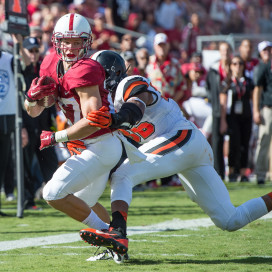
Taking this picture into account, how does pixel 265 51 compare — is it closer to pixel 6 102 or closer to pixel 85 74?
Result: pixel 6 102

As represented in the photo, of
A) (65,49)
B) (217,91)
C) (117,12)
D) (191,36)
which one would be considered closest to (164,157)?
(65,49)

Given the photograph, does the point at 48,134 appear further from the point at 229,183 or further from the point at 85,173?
the point at 229,183

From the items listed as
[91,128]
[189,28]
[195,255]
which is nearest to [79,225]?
[195,255]

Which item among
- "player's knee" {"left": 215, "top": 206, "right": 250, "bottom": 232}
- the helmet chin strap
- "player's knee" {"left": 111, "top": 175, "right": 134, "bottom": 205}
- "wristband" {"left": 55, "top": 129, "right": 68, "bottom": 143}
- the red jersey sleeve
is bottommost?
"player's knee" {"left": 215, "top": 206, "right": 250, "bottom": 232}

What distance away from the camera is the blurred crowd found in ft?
26.4

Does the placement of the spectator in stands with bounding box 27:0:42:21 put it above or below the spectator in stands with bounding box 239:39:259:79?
above

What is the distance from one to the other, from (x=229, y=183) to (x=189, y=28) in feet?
14.7

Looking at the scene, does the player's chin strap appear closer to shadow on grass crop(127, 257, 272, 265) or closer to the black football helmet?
the black football helmet

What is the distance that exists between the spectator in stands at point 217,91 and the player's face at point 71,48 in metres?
6.13

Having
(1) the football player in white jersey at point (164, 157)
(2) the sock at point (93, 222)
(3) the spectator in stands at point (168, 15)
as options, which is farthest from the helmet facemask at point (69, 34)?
(3) the spectator in stands at point (168, 15)

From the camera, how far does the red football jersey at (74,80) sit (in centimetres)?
421

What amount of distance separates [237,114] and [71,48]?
261 inches

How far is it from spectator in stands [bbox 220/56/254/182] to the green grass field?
3361 mm

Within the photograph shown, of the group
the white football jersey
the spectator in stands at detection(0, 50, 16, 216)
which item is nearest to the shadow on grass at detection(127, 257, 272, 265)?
the white football jersey
